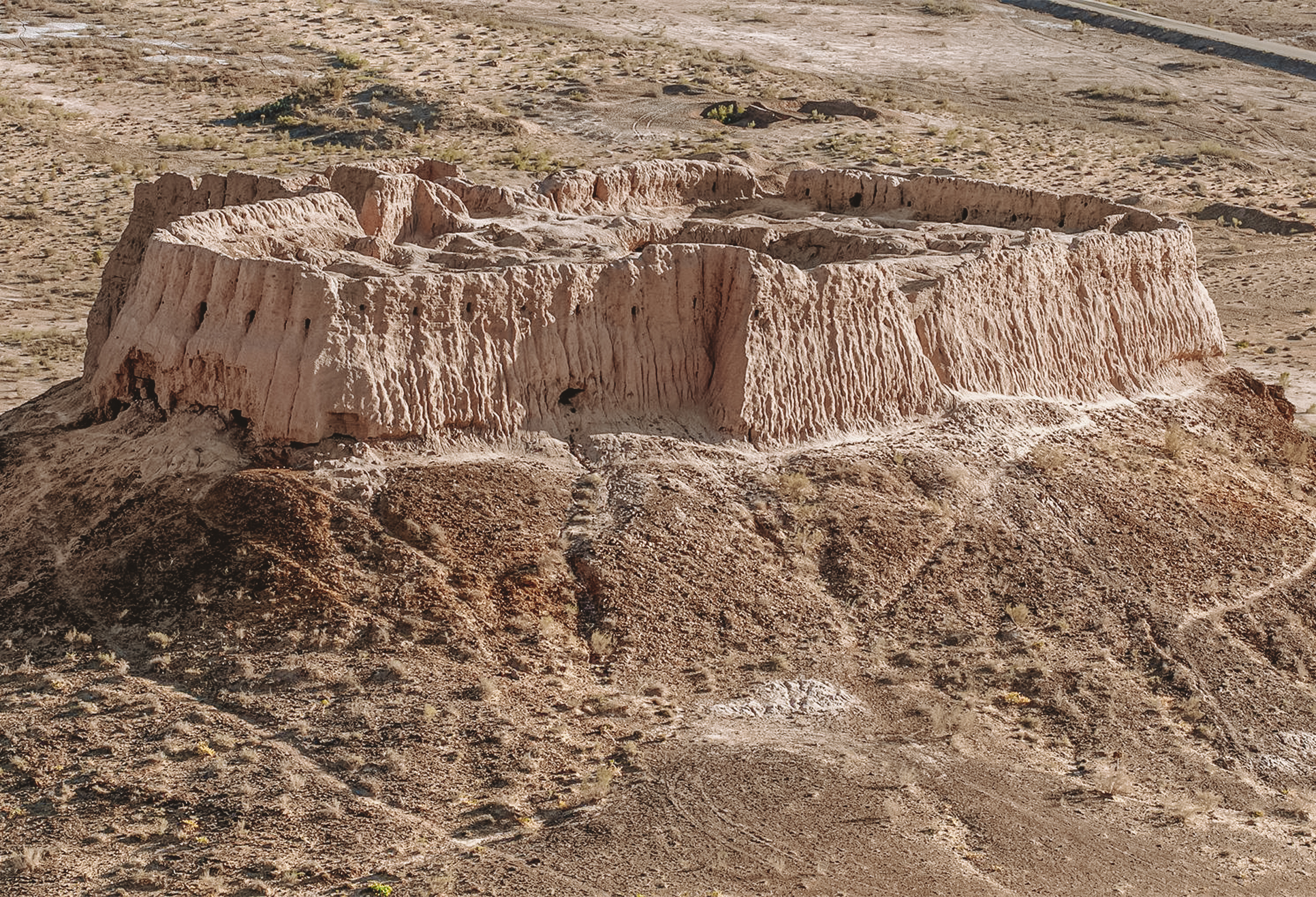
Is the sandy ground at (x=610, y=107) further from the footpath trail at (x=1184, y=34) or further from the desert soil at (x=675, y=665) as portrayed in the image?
the desert soil at (x=675, y=665)

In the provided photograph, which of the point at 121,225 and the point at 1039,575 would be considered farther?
the point at 121,225

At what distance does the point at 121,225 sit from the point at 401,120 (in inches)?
365

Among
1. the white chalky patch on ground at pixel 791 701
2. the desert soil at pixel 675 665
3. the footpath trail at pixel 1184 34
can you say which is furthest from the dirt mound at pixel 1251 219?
the white chalky patch on ground at pixel 791 701

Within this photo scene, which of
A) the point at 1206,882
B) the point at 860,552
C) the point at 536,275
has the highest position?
the point at 536,275

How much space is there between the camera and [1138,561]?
17188 millimetres

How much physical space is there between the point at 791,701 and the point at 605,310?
4.61 metres

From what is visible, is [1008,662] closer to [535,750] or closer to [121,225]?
[535,750]

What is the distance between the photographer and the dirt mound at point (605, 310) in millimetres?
15609

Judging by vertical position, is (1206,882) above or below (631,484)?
below

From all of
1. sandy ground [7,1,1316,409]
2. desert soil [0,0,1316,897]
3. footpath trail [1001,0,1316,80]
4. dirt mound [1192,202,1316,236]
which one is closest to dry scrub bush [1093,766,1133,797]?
desert soil [0,0,1316,897]

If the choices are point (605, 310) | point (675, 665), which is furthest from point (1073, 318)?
point (675, 665)

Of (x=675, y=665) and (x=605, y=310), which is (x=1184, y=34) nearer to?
(x=605, y=310)

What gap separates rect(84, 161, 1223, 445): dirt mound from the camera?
15609 mm

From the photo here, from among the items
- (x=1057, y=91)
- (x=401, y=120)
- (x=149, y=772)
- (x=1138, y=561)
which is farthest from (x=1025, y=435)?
(x=1057, y=91)
